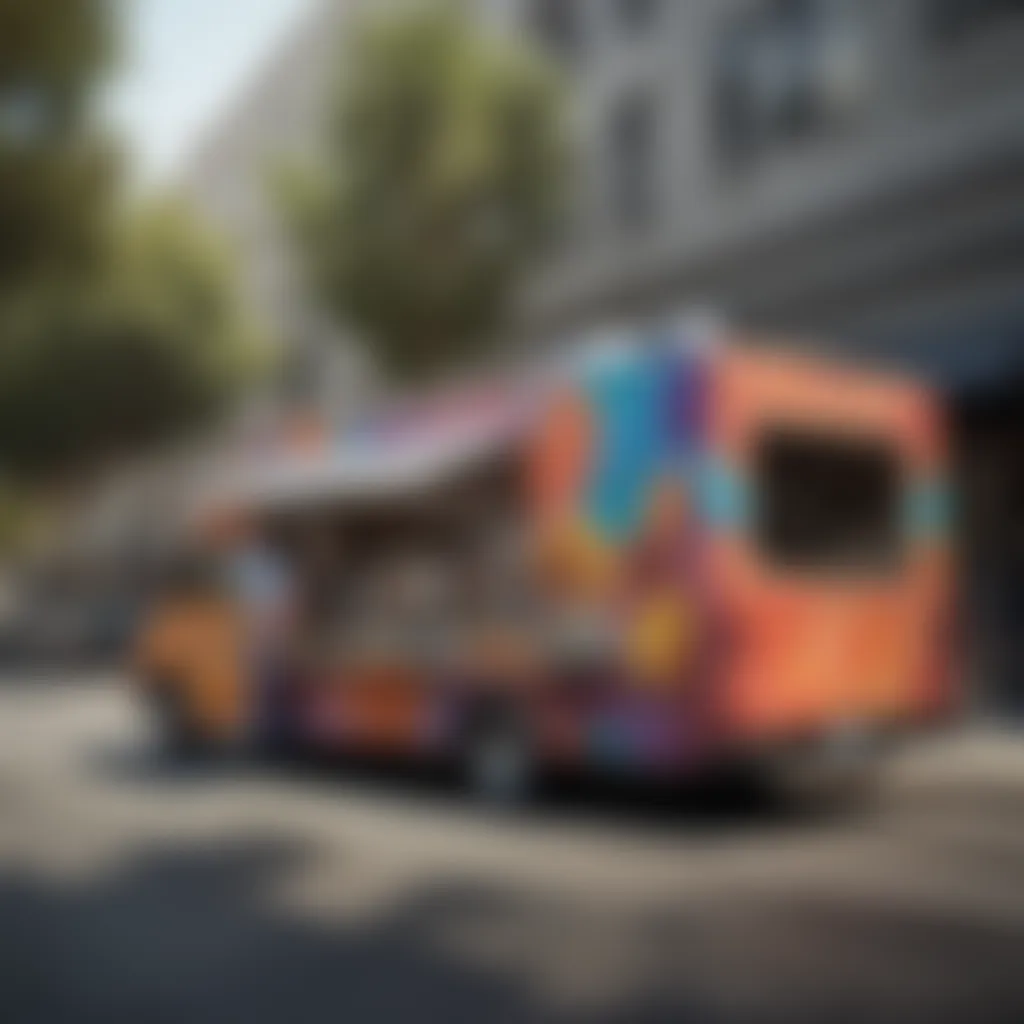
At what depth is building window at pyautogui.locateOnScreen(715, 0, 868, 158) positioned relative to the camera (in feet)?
36.4

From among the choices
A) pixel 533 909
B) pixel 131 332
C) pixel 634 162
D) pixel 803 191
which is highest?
pixel 634 162

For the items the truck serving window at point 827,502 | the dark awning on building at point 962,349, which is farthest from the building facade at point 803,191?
the truck serving window at point 827,502

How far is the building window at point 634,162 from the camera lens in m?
13.5

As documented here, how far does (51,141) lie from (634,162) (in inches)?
287

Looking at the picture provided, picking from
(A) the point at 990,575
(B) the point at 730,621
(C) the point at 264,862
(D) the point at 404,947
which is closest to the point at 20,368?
(C) the point at 264,862

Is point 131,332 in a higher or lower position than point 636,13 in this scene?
lower

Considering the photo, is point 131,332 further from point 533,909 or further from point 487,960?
point 487,960

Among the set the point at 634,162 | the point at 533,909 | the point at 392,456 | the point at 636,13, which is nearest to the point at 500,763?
the point at 392,456

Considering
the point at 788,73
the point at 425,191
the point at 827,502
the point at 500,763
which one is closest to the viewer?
the point at 827,502

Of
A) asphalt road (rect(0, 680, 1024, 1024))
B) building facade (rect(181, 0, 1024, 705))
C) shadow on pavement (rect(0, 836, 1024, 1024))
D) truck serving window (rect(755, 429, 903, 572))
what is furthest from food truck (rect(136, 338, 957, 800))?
shadow on pavement (rect(0, 836, 1024, 1024))

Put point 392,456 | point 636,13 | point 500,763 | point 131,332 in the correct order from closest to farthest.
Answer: point 500,763 < point 392,456 < point 131,332 < point 636,13

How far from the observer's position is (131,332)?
8820 mm

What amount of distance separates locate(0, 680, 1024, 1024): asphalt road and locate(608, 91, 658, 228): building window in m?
7.55

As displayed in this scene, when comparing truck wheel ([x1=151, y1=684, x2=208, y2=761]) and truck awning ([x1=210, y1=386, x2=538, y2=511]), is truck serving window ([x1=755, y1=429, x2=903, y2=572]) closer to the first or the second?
truck awning ([x1=210, y1=386, x2=538, y2=511])
